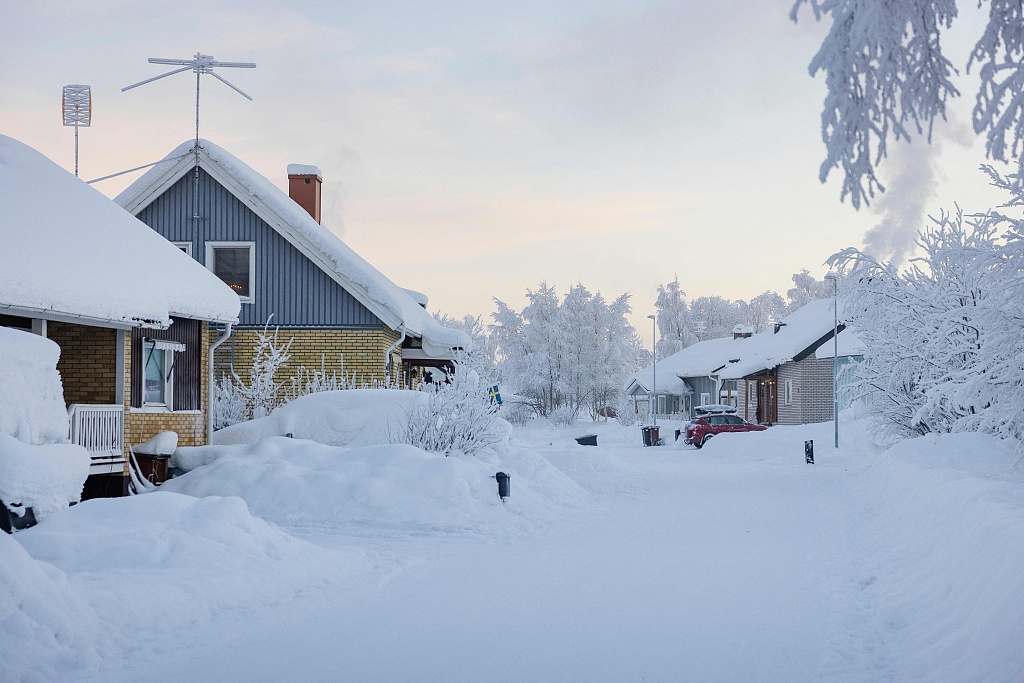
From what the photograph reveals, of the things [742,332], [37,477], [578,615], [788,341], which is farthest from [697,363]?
[578,615]

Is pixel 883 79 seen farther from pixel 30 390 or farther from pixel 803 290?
pixel 803 290

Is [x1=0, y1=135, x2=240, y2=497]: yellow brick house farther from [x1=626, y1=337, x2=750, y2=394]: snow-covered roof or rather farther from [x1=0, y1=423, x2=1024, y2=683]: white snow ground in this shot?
[x1=626, y1=337, x2=750, y2=394]: snow-covered roof

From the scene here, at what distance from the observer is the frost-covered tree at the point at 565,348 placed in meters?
69.6

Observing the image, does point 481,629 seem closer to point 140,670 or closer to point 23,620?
point 140,670

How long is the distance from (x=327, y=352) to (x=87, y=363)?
28.3 feet

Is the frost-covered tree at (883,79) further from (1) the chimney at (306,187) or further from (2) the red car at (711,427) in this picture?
(2) the red car at (711,427)

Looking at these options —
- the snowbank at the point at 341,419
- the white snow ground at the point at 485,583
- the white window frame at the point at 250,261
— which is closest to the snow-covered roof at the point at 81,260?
the snowbank at the point at 341,419

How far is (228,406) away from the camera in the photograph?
23.5m

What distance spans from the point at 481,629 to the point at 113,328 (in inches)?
434

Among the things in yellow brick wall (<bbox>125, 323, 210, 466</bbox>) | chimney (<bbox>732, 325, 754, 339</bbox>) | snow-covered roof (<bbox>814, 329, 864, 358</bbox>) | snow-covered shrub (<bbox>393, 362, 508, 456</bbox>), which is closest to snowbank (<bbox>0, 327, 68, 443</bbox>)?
yellow brick wall (<bbox>125, 323, 210, 466</bbox>)

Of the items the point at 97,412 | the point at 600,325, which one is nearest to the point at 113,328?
the point at 97,412

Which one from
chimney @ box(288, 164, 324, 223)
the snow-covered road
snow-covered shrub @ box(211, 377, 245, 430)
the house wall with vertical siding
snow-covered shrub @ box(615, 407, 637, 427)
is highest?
chimney @ box(288, 164, 324, 223)

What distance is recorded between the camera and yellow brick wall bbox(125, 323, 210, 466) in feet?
56.7

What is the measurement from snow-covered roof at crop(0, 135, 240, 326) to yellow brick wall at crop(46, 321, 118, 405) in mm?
1339
